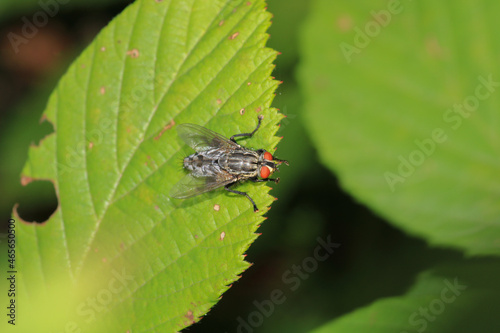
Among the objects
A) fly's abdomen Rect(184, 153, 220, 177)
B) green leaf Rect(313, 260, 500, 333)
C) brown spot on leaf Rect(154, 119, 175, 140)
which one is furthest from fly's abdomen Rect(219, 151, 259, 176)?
green leaf Rect(313, 260, 500, 333)

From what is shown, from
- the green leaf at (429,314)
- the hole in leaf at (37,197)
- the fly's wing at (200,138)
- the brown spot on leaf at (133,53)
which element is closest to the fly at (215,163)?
the fly's wing at (200,138)

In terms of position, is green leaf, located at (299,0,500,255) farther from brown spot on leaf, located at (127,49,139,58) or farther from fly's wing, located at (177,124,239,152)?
brown spot on leaf, located at (127,49,139,58)

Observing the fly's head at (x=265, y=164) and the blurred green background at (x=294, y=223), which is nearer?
the fly's head at (x=265, y=164)

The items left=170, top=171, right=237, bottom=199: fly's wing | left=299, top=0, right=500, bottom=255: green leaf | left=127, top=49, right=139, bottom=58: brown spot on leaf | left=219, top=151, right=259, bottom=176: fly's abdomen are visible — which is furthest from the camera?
left=299, top=0, right=500, bottom=255: green leaf

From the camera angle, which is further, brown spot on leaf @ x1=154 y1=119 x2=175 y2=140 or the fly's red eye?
the fly's red eye

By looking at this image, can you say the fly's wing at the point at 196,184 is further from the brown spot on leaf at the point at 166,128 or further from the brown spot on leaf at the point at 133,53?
the brown spot on leaf at the point at 133,53

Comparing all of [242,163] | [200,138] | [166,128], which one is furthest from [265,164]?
[166,128]

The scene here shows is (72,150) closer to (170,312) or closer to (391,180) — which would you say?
(170,312)
